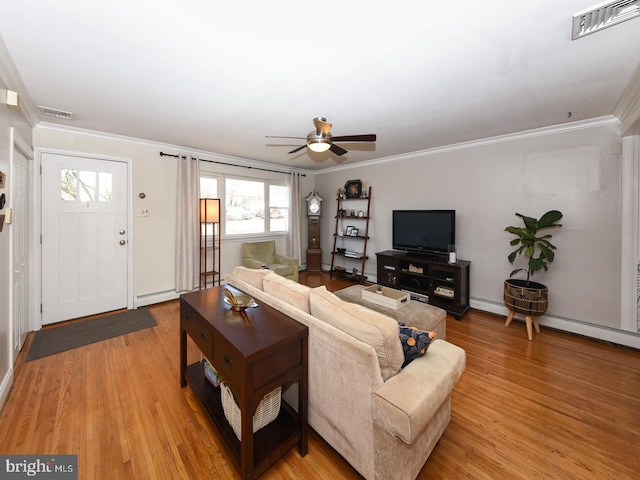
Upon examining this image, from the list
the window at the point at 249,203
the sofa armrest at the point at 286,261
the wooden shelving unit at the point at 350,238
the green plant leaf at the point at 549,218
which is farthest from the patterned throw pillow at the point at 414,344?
the window at the point at 249,203

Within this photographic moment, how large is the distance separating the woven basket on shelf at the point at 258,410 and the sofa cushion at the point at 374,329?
56cm

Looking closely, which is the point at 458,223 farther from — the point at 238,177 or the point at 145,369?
the point at 145,369

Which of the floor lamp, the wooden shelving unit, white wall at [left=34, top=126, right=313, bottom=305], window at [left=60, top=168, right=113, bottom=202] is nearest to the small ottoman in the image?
the wooden shelving unit

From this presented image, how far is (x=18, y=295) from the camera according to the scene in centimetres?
254

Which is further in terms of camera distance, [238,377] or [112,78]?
[112,78]

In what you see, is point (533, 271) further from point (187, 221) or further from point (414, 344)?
point (187, 221)

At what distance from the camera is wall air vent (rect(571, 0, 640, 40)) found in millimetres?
1335

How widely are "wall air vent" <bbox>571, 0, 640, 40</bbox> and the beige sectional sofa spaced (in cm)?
198

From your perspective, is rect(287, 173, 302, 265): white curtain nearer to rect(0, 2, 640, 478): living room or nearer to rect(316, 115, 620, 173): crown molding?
rect(0, 2, 640, 478): living room

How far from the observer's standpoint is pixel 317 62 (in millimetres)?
1833

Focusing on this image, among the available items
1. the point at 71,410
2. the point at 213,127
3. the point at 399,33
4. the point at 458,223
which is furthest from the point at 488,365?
the point at 213,127

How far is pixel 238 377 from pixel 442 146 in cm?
412

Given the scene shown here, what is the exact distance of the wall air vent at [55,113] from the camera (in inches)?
104

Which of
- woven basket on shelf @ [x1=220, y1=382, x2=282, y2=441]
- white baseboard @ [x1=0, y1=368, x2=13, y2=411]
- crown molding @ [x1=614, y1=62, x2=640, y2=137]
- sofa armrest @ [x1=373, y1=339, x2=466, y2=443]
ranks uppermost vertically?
crown molding @ [x1=614, y1=62, x2=640, y2=137]
